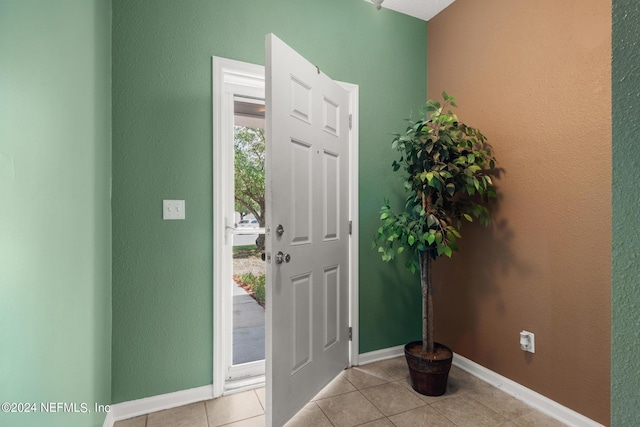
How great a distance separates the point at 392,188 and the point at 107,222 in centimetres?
199

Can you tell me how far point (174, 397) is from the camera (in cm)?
196

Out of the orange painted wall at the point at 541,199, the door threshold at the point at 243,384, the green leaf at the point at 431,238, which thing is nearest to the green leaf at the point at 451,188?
the green leaf at the point at 431,238

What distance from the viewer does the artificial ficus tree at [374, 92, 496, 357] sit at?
2031 mm

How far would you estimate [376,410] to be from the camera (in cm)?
193

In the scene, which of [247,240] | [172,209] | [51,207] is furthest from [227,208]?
[51,207]

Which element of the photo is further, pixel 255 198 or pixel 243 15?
pixel 255 198

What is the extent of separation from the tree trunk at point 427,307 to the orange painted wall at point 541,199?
0.42 m

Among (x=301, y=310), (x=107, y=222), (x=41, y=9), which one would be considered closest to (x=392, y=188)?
(x=301, y=310)

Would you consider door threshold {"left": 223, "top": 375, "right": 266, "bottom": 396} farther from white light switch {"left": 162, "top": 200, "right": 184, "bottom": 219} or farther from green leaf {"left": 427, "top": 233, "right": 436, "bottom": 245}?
green leaf {"left": 427, "top": 233, "right": 436, "bottom": 245}

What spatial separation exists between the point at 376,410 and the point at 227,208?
1577 millimetres

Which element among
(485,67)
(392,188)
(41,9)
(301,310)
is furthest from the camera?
(392,188)

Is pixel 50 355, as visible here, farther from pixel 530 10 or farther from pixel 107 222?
pixel 530 10

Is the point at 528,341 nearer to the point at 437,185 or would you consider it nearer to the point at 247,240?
the point at 437,185

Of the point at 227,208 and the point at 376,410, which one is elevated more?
the point at 227,208
